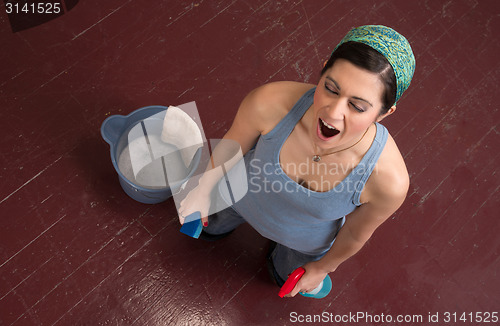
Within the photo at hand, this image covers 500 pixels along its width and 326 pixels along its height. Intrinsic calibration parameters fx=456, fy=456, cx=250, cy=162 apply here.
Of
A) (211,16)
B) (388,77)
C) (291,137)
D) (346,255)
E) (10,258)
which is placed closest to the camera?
(388,77)

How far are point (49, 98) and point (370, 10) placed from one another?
193 cm

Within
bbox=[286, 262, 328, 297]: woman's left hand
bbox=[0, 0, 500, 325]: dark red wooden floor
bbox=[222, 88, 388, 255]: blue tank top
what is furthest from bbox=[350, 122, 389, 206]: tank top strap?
bbox=[0, 0, 500, 325]: dark red wooden floor

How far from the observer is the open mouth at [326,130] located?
117 centimetres

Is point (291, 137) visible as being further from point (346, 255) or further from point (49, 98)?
point (49, 98)

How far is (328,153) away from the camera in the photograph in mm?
1366

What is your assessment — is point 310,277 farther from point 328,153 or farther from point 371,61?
point 371,61

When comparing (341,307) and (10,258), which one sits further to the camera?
(341,307)

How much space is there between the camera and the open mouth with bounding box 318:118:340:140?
1172 millimetres

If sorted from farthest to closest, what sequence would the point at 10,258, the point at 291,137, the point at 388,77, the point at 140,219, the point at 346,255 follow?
1. the point at 140,219
2. the point at 10,258
3. the point at 346,255
4. the point at 291,137
5. the point at 388,77

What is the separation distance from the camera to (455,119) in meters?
2.65

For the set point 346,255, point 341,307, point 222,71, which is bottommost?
point 341,307

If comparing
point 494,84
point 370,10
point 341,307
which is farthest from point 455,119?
point 341,307

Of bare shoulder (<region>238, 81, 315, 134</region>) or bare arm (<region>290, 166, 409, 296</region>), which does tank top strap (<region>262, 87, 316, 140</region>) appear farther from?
bare arm (<region>290, 166, 409, 296</region>)

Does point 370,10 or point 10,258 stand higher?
point 370,10
